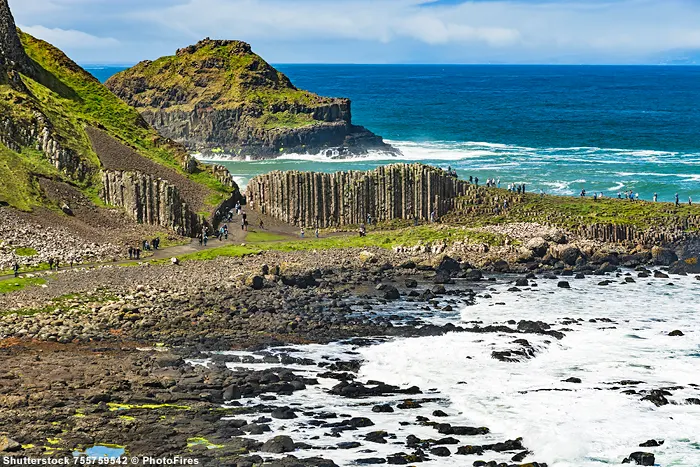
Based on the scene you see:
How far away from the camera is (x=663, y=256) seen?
291 ft

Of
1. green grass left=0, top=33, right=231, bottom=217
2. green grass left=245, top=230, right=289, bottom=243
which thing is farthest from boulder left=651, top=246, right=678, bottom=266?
green grass left=0, top=33, right=231, bottom=217

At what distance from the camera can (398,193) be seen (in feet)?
336

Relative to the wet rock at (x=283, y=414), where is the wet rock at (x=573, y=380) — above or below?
below

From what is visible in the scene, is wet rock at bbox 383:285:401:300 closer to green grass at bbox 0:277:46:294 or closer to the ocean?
the ocean

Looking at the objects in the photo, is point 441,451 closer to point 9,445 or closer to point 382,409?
point 382,409

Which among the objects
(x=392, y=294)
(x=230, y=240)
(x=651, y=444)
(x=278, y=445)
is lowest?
(x=651, y=444)

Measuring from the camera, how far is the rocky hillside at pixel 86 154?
316ft

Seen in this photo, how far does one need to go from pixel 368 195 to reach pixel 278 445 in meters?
58.7

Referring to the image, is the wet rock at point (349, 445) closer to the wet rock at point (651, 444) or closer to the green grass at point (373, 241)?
the wet rock at point (651, 444)

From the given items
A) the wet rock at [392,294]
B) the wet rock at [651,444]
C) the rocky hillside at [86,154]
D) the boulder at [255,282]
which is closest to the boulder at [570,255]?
the wet rock at [392,294]

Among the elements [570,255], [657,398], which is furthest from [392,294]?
[657,398]

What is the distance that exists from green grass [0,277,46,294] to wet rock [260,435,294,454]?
35.8 metres

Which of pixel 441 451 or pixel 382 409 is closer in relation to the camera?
pixel 441 451

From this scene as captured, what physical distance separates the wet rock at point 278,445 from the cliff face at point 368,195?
2261 inches
